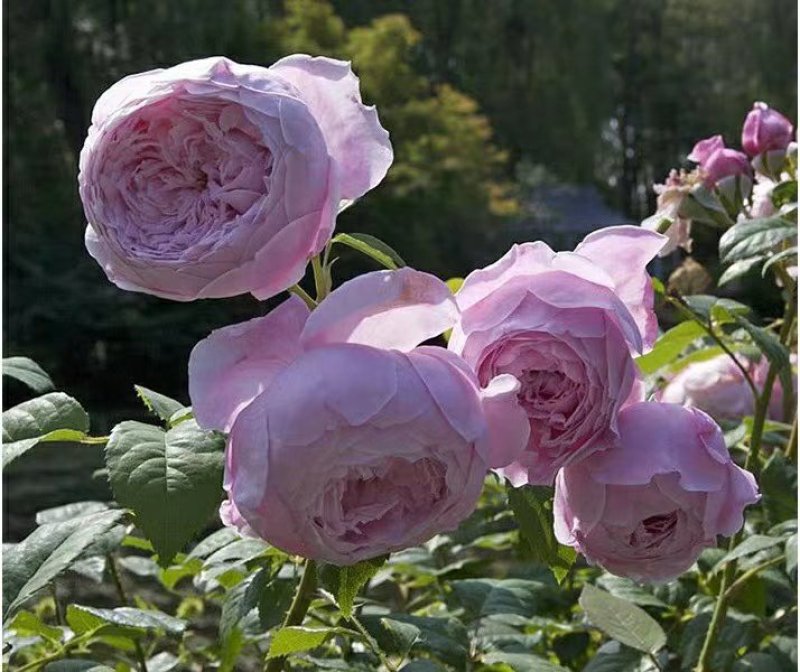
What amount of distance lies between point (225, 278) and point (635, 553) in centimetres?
12

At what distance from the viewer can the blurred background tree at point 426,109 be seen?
23.7 feet

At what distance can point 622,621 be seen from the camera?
48cm

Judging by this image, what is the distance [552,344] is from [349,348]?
0.05 metres

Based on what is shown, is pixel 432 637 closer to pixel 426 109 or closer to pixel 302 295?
pixel 302 295

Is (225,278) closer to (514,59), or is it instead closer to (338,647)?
(338,647)

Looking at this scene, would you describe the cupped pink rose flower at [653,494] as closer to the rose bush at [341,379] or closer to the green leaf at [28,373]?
the rose bush at [341,379]

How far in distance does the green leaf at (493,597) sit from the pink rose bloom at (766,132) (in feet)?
0.86

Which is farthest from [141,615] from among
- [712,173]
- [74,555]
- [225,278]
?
[712,173]

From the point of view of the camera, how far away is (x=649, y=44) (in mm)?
11406

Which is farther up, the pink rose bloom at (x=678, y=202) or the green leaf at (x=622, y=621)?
the pink rose bloom at (x=678, y=202)

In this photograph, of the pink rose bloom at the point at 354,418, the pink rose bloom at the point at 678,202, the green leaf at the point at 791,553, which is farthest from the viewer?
the pink rose bloom at the point at 678,202

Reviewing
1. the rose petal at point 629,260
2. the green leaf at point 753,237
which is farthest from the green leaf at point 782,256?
the rose petal at point 629,260

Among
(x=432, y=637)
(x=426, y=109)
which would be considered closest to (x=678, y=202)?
(x=432, y=637)

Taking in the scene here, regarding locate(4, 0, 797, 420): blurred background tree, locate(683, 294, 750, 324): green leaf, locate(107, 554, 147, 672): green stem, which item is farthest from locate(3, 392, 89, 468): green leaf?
locate(4, 0, 797, 420): blurred background tree
